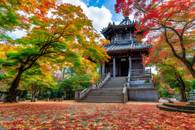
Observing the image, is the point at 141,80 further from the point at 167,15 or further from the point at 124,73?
the point at 167,15

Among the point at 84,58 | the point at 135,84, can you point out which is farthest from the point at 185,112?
the point at 135,84

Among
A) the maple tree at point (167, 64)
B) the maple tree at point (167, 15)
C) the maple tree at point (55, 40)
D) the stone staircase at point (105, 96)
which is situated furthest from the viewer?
the stone staircase at point (105, 96)

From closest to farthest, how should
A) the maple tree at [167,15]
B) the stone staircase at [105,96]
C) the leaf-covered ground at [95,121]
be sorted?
1. the leaf-covered ground at [95,121]
2. the maple tree at [167,15]
3. the stone staircase at [105,96]

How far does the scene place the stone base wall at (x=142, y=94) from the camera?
671 inches

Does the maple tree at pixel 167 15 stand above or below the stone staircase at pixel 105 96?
above

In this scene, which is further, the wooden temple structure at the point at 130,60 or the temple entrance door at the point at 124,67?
the temple entrance door at the point at 124,67

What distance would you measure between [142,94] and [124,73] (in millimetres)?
10392

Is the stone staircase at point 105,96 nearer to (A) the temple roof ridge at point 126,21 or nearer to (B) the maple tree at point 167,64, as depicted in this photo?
(B) the maple tree at point 167,64

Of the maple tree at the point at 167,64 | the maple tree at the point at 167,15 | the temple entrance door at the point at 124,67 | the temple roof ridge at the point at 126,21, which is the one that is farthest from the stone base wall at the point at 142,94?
the temple roof ridge at the point at 126,21

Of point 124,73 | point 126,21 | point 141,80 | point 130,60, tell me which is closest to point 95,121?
point 141,80

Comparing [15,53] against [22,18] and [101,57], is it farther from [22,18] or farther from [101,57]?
[101,57]

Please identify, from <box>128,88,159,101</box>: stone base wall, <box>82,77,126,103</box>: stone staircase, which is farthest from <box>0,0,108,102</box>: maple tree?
<box>128,88,159,101</box>: stone base wall

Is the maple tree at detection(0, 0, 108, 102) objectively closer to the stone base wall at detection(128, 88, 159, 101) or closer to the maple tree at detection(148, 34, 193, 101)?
the maple tree at detection(148, 34, 193, 101)

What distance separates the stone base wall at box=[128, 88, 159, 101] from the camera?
55.9 ft
